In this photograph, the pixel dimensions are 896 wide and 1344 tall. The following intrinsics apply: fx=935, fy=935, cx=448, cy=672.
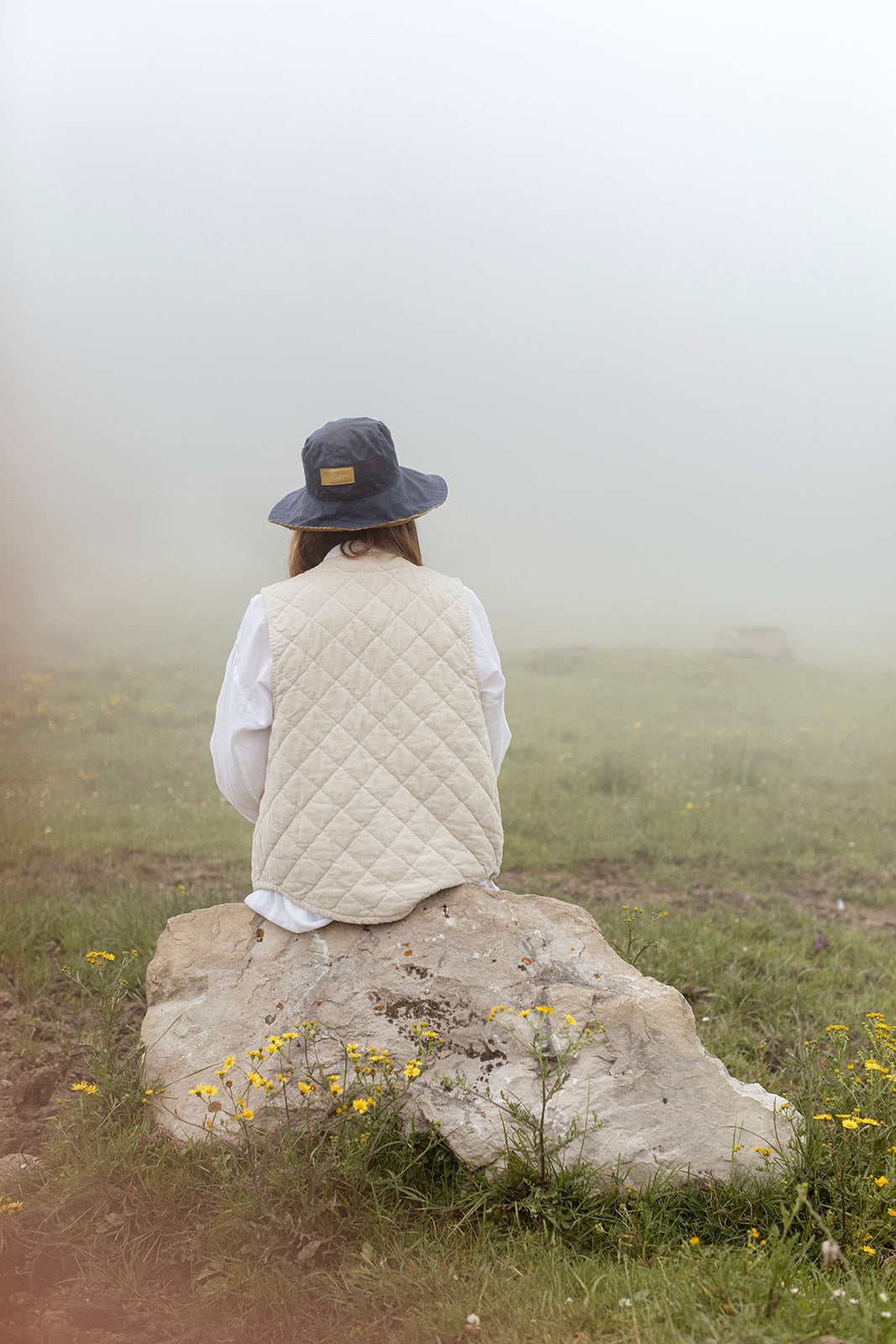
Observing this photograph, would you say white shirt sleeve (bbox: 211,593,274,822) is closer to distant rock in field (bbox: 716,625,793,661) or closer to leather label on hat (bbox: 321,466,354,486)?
leather label on hat (bbox: 321,466,354,486)

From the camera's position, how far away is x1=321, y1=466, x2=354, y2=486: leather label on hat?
10.7 ft

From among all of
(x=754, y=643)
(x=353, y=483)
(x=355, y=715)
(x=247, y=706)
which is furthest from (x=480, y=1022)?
(x=754, y=643)

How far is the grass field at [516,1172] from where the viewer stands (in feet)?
8.26

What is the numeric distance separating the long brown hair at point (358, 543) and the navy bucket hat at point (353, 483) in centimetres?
6

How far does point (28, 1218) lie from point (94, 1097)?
437mm

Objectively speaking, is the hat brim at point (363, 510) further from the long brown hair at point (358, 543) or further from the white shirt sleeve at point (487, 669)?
the white shirt sleeve at point (487, 669)

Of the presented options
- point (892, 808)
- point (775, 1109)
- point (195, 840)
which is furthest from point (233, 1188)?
point (892, 808)

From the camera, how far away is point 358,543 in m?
3.46

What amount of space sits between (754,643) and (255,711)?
748 inches

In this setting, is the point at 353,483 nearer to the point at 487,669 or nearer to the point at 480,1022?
the point at 487,669

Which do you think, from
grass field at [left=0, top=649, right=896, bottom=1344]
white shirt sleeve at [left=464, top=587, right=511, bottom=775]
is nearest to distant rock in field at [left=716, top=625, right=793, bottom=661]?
grass field at [left=0, top=649, right=896, bottom=1344]

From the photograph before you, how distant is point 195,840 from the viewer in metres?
7.59

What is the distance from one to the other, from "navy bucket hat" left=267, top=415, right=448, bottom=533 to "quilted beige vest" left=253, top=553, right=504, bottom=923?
0.17m

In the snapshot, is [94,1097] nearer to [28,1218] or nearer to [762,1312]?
[28,1218]
